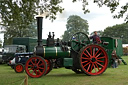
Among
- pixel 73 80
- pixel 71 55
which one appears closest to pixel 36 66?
pixel 71 55

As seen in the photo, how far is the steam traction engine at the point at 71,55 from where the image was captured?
402 inches

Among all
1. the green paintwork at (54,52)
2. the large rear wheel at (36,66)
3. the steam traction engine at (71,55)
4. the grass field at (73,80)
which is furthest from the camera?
the green paintwork at (54,52)

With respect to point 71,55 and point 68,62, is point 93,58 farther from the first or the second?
point 68,62

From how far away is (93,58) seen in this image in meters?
10.6

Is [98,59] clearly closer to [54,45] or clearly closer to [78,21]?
[54,45]

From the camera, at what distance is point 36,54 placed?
10.4m

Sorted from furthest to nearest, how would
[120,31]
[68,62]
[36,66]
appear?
[120,31]
[68,62]
[36,66]

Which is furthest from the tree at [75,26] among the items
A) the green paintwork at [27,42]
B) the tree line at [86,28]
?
the green paintwork at [27,42]

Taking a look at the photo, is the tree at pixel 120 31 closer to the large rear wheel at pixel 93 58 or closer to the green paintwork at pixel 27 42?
the green paintwork at pixel 27 42

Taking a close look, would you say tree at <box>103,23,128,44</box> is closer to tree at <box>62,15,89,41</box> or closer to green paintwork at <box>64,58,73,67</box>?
tree at <box>62,15,89,41</box>

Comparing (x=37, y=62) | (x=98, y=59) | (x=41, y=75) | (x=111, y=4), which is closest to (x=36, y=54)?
(x=37, y=62)

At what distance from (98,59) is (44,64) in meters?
2.54

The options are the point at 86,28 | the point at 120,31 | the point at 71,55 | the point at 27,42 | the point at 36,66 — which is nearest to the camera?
the point at 36,66

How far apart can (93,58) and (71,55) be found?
0.98 metres
